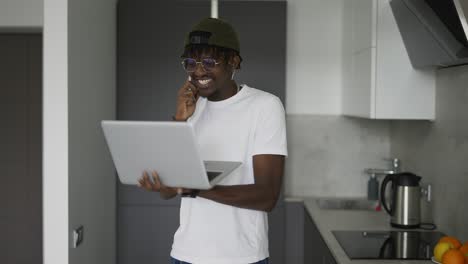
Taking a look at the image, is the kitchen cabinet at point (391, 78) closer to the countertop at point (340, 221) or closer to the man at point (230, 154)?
the countertop at point (340, 221)

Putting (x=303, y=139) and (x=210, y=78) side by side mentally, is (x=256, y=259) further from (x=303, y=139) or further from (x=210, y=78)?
(x=303, y=139)

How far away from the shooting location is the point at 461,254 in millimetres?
2021

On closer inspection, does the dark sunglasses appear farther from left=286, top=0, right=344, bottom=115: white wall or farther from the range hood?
left=286, top=0, right=344, bottom=115: white wall

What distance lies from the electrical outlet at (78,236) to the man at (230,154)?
0.86 meters

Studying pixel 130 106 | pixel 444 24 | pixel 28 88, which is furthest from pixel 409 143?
pixel 28 88

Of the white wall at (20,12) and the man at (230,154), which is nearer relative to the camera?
the man at (230,154)

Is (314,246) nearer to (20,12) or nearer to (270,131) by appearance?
(270,131)

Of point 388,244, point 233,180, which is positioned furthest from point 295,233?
point 233,180

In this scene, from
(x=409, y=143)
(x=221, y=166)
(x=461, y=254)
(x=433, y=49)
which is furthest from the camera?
(x=409, y=143)

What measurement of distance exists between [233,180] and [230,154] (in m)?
0.08

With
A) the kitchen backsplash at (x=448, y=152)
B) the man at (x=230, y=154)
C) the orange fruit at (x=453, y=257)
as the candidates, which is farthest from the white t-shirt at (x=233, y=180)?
the kitchen backsplash at (x=448, y=152)

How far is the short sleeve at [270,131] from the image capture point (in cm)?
173

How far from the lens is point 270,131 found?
1.74 metres

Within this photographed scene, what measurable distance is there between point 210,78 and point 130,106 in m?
1.93
